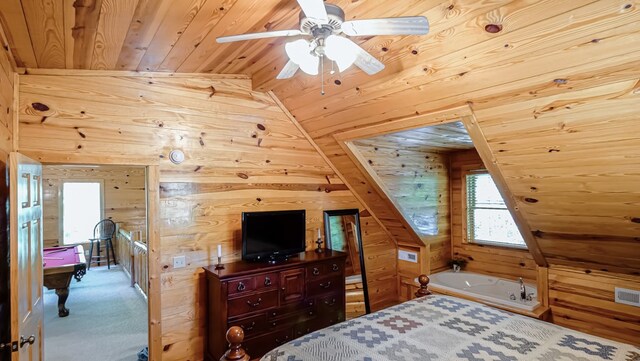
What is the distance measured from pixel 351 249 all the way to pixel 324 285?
88cm

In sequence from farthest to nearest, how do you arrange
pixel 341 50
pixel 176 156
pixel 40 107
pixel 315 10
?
pixel 176 156 → pixel 40 107 → pixel 341 50 → pixel 315 10

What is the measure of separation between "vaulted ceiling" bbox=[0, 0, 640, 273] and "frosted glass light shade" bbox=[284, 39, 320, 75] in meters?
0.31

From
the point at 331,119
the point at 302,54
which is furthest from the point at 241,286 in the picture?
the point at 302,54

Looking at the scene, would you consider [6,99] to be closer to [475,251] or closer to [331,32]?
[331,32]

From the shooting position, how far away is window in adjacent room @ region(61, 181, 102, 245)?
7.23m

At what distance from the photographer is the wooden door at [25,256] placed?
172 centimetres

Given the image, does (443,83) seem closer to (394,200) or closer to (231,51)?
(231,51)

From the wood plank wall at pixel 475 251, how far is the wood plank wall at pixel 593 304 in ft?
2.55

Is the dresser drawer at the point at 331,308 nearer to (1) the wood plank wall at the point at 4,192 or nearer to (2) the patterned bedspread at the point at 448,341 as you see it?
(2) the patterned bedspread at the point at 448,341

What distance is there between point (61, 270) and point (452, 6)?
5022mm

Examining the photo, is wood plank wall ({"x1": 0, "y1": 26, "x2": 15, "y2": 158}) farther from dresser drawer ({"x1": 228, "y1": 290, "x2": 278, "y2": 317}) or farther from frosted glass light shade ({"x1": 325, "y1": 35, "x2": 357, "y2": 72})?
dresser drawer ({"x1": 228, "y1": 290, "x2": 278, "y2": 317})

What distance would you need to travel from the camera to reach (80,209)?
739cm

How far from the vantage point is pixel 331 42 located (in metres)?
1.58

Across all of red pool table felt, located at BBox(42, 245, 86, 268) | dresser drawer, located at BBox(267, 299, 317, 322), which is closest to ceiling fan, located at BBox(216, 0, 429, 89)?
dresser drawer, located at BBox(267, 299, 317, 322)
